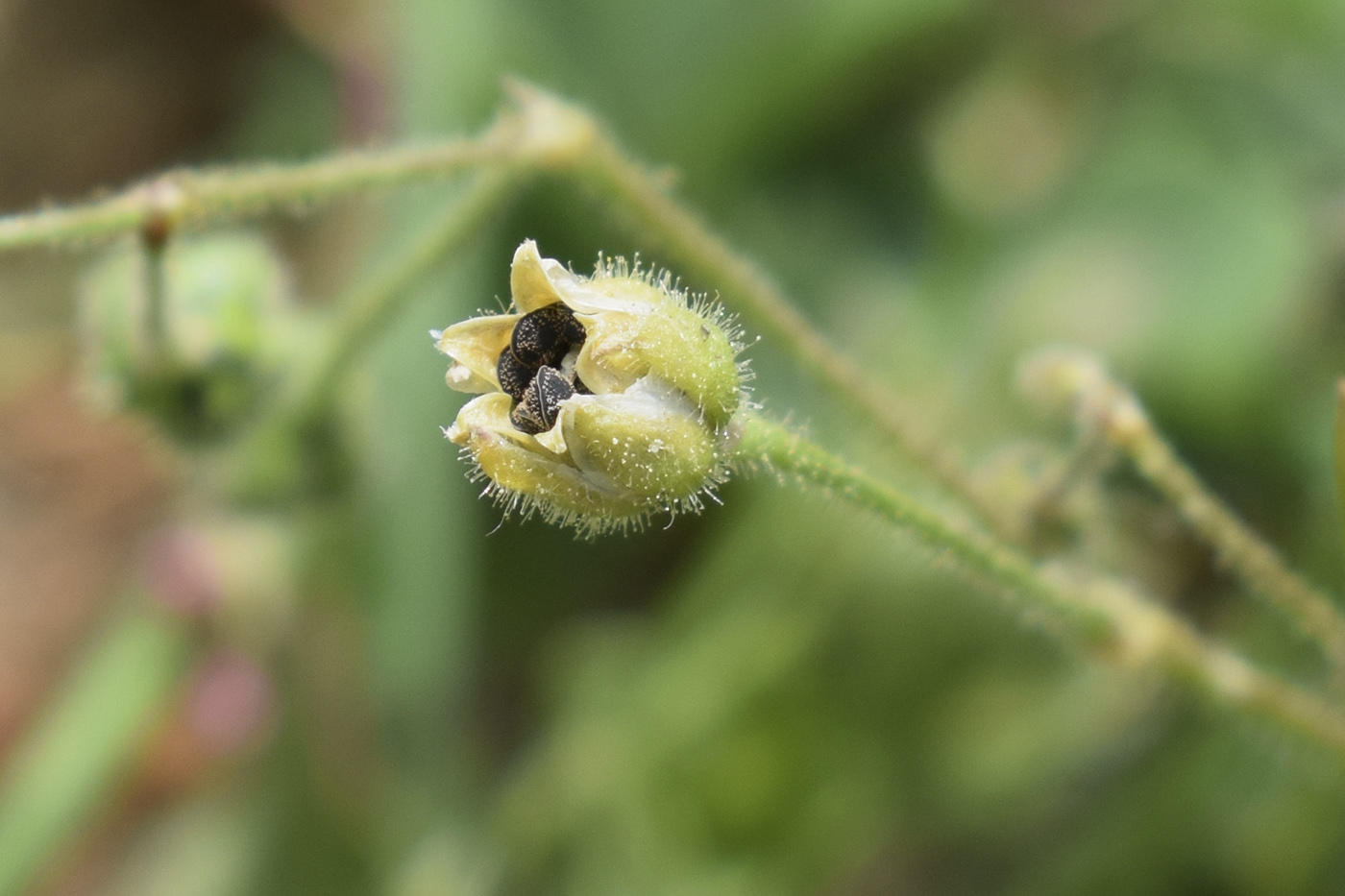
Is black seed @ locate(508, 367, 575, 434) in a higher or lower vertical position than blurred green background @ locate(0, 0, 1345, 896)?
lower

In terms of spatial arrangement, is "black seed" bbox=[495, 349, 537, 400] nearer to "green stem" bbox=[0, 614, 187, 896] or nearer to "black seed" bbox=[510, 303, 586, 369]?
"black seed" bbox=[510, 303, 586, 369]

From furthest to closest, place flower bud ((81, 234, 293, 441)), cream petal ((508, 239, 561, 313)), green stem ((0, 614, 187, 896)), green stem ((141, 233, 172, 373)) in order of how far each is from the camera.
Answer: green stem ((0, 614, 187, 896))
flower bud ((81, 234, 293, 441))
green stem ((141, 233, 172, 373))
cream petal ((508, 239, 561, 313))

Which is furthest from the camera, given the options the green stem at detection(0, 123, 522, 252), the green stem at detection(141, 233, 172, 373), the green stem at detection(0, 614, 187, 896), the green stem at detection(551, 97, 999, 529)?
the green stem at detection(0, 614, 187, 896)

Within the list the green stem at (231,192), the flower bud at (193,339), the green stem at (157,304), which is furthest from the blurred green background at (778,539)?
the green stem at (231,192)

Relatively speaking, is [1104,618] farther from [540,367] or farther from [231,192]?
[231,192]

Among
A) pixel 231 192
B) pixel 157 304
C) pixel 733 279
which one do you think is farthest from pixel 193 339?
pixel 733 279

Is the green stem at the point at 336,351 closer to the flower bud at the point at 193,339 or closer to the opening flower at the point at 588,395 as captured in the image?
the flower bud at the point at 193,339

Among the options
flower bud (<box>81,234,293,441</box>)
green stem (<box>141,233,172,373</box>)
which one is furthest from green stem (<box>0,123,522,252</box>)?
flower bud (<box>81,234,293,441</box>)

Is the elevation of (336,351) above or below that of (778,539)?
below
